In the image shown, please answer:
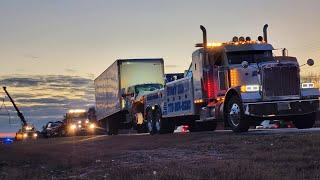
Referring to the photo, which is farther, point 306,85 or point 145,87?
point 145,87

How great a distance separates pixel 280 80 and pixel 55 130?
3488 cm

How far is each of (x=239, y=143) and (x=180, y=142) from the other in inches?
118

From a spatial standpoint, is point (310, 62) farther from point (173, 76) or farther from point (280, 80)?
point (173, 76)

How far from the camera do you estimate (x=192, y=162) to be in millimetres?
12906

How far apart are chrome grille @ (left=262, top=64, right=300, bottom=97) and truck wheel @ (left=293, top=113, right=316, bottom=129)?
1683mm

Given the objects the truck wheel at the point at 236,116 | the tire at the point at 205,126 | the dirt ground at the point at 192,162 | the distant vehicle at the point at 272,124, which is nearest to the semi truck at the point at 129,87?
the tire at the point at 205,126

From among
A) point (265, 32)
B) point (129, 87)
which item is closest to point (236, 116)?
point (265, 32)

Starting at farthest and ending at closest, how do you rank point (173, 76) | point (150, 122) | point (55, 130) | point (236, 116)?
1. point (55, 130)
2. point (150, 122)
3. point (173, 76)
4. point (236, 116)

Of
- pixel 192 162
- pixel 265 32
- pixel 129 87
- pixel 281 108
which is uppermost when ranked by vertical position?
pixel 265 32

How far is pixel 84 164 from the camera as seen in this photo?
14.5 meters

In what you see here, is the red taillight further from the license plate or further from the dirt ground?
the dirt ground

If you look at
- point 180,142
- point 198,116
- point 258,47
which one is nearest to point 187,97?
point 198,116

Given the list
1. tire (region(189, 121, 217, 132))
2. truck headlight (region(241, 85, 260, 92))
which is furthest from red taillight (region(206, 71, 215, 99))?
tire (region(189, 121, 217, 132))

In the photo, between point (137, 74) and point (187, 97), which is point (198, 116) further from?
point (137, 74)
